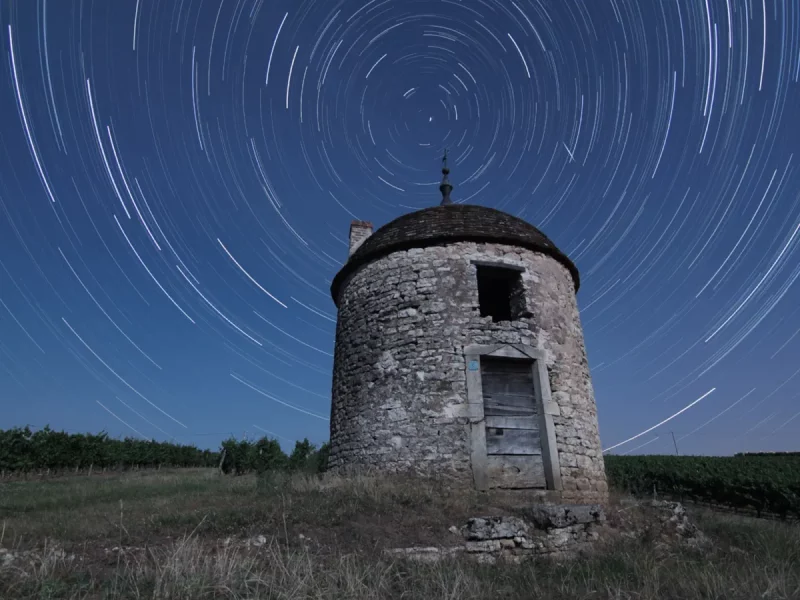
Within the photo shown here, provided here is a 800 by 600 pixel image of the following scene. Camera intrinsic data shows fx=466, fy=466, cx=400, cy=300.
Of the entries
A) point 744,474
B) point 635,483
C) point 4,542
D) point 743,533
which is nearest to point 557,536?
point 743,533

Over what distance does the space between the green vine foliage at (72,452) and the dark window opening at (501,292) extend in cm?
2694

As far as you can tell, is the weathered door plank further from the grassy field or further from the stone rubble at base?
the stone rubble at base

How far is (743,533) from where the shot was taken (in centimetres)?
Result: 784

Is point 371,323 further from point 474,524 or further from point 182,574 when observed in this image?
point 182,574

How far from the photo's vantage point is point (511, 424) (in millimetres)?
9109

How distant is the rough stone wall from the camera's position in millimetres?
8844

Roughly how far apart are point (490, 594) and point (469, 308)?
5926 millimetres

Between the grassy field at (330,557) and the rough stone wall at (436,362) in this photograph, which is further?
the rough stone wall at (436,362)

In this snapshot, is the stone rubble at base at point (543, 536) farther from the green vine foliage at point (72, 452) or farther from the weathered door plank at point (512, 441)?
the green vine foliage at point (72, 452)

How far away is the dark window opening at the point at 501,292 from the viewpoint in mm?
10164

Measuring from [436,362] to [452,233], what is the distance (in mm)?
2876

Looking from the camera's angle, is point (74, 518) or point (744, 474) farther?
point (744, 474)

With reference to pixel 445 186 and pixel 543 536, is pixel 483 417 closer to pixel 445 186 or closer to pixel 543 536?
pixel 543 536

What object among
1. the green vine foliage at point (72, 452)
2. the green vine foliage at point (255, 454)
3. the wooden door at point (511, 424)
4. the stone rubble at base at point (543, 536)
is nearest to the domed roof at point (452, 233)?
the wooden door at point (511, 424)
